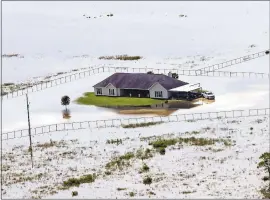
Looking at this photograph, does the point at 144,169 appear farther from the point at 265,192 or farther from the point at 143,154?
the point at 265,192

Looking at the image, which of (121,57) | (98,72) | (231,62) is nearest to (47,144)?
(98,72)

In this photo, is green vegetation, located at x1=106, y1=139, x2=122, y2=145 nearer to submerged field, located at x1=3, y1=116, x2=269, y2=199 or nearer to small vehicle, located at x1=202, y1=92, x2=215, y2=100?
submerged field, located at x1=3, y1=116, x2=269, y2=199

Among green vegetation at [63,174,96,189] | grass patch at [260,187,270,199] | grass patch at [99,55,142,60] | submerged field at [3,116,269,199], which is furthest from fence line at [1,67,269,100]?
grass patch at [260,187,270,199]

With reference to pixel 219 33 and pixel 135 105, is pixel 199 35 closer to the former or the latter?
pixel 219 33

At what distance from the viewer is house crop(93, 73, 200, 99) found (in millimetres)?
68625

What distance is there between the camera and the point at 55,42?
12175cm

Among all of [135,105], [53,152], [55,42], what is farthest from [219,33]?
[53,152]

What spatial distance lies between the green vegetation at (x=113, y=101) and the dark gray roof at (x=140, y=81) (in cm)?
192

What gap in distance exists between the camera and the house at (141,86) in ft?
225

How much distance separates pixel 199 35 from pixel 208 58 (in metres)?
24.0

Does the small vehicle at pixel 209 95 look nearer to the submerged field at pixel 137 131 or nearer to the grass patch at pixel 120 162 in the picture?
the submerged field at pixel 137 131

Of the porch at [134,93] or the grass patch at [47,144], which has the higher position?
the porch at [134,93]

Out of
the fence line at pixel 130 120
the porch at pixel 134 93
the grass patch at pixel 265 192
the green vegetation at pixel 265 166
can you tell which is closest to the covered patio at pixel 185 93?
the porch at pixel 134 93

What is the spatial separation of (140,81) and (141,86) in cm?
137
